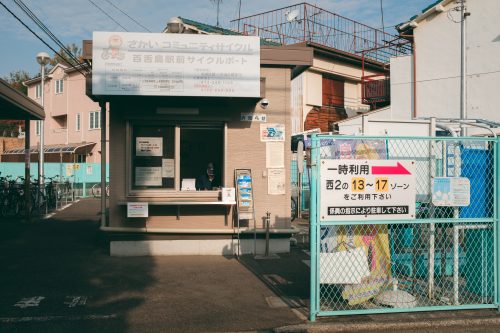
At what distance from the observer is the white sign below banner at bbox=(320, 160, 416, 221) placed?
5.48m

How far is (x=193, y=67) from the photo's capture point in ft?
28.9

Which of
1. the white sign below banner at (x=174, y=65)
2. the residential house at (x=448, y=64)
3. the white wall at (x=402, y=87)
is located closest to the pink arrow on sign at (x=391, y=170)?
the white sign below banner at (x=174, y=65)

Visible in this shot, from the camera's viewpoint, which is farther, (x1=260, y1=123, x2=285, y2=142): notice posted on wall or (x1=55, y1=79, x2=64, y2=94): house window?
(x1=55, y1=79, x2=64, y2=94): house window

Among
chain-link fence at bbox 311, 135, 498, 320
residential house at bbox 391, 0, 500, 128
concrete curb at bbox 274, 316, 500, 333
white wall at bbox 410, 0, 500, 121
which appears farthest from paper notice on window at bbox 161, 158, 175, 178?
white wall at bbox 410, 0, 500, 121

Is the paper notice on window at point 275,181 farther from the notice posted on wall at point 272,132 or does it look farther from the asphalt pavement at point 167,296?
the asphalt pavement at point 167,296

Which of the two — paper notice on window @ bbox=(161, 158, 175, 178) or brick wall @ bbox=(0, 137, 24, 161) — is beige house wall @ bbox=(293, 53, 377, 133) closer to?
paper notice on window @ bbox=(161, 158, 175, 178)

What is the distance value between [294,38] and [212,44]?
1369 centimetres

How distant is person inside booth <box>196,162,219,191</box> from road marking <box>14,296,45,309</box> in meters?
3.95

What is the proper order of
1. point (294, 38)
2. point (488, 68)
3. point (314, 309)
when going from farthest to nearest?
point (294, 38), point (488, 68), point (314, 309)

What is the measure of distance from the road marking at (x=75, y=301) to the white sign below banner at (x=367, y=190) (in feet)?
11.2

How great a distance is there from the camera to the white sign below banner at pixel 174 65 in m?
8.66

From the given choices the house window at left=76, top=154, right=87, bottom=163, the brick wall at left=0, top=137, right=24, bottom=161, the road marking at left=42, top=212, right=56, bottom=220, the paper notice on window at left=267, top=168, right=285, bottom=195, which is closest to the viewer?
the paper notice on window at left=267, top=168, right=285, bottom=195

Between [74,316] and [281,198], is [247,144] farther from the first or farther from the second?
[74,316]

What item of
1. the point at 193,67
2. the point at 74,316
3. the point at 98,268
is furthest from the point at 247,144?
the point at 74,316
